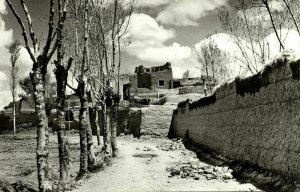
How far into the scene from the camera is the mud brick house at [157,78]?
53.0 metres

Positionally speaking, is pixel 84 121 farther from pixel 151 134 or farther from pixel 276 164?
pixel 151 134

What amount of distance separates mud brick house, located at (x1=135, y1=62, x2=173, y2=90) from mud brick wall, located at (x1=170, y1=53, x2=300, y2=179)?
38602mm

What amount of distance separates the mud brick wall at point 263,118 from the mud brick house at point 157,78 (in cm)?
3860

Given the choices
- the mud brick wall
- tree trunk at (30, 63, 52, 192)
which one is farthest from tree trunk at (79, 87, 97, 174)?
the mud brick wall

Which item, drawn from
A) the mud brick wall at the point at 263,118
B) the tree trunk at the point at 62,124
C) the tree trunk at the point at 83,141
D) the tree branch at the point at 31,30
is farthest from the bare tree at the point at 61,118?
the mud brick wall at the point at 263,118

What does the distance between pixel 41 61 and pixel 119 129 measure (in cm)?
2233

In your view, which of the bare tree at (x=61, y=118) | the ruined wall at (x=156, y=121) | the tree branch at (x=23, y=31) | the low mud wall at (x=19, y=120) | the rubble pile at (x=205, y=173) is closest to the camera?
the tree branch at (x=23, y=31)

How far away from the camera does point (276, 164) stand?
309 inches

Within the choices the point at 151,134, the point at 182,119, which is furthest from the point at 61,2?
the point at 151,134

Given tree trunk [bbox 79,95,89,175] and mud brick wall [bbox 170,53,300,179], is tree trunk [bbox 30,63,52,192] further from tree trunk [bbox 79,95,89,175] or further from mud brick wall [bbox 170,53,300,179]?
mud brick wall [bbox 170,53,300,179]

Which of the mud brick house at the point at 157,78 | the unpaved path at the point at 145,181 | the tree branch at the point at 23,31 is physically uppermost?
the mud brick house at the point at 157,78

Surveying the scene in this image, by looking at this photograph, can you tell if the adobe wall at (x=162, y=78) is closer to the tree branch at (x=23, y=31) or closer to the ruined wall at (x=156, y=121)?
the ruined wall at (x=156, y=121)

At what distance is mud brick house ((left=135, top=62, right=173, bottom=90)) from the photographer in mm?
52969

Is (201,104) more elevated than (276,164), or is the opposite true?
(201,104)
